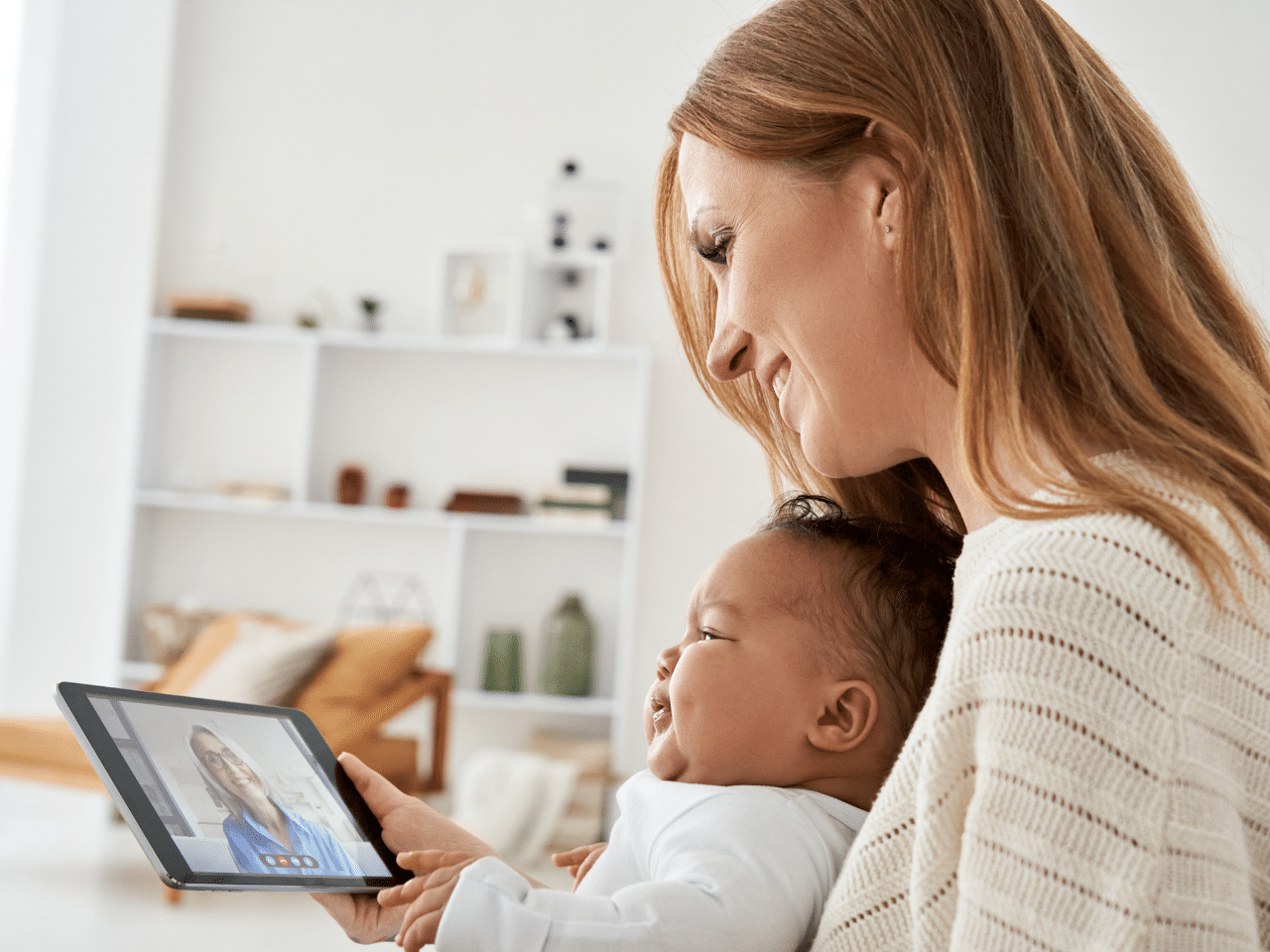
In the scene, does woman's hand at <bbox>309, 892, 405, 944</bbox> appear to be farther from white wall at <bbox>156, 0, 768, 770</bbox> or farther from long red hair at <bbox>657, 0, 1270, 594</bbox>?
white wall at <bbox>156, 0, 768, 770</bbox>

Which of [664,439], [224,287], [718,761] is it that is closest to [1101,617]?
[718,761]

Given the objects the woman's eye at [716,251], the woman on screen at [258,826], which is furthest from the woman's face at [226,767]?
the woman's eye at [716,251]

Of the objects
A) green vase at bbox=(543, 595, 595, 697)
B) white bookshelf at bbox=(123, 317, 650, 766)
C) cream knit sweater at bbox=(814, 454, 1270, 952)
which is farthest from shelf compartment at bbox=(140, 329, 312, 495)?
cream knit sweater at bbox=(814, 454, 1270, 952)

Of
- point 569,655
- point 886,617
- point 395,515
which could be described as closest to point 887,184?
point 886,617

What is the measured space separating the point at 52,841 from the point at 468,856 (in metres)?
4.61

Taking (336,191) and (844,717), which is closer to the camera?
(844,717)

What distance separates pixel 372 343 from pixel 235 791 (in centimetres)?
450

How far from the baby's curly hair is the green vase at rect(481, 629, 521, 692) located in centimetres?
423

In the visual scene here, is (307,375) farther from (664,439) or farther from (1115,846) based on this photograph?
(1115,846)

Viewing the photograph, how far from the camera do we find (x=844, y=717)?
3.67ft

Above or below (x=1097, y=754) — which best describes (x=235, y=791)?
below

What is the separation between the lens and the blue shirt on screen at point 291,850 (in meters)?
0.97

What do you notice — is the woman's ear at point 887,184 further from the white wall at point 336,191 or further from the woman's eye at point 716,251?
the white wall at point 336,191

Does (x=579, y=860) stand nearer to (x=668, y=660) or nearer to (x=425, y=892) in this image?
(x=668, y=660)
